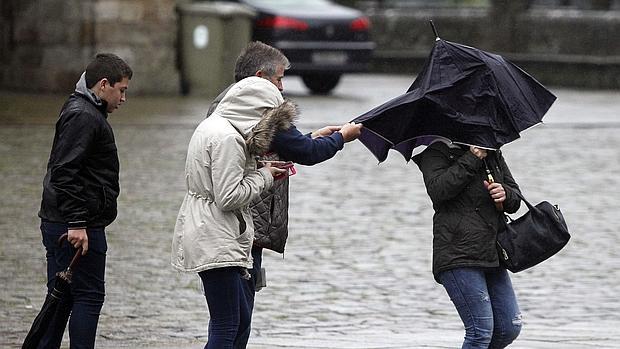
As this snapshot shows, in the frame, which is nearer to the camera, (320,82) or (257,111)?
(257,111)

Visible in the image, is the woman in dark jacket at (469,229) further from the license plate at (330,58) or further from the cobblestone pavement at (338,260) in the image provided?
the license plate at (330,58)

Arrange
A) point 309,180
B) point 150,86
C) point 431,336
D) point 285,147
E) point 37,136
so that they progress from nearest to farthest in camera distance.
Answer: point 285,147
point 431,336
point 309,180
point 37,136
point 150,86

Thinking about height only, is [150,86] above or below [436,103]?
below

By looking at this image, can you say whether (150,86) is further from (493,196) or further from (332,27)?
(493,196)

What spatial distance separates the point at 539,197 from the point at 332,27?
A: 1115cm

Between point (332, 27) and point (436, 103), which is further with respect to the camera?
point (332, 27)

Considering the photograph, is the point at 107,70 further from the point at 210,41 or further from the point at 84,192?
the point at 210,41

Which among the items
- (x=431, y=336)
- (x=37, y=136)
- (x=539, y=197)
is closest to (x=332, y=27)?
(x=37, y=136)

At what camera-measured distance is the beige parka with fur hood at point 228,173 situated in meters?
5.60

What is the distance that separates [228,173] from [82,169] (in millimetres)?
744

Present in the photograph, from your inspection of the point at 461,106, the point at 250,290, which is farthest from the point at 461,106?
the point at 250,290

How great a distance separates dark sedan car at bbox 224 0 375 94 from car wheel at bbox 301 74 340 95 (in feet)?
0.74

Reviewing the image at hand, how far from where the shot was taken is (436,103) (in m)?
5.80

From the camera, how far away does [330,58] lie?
23.5m
